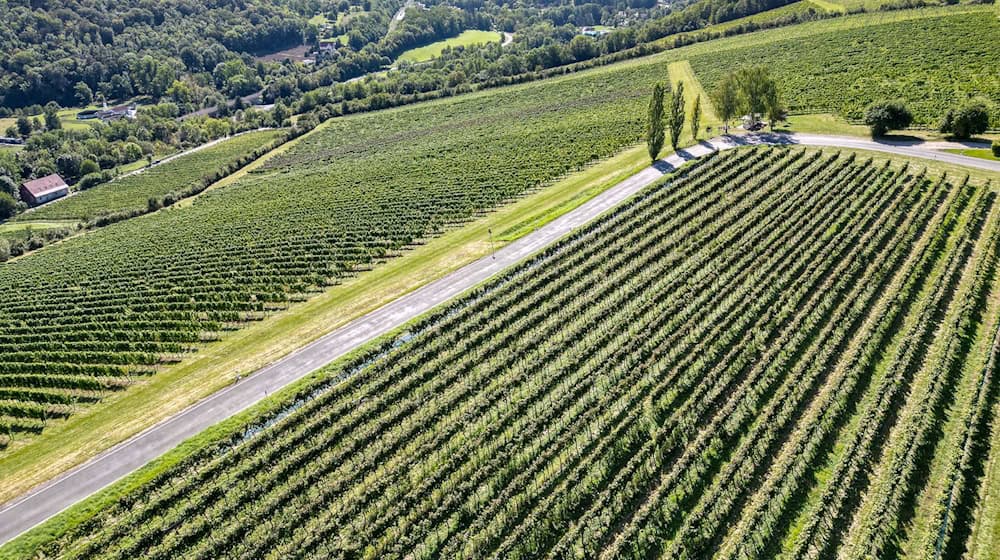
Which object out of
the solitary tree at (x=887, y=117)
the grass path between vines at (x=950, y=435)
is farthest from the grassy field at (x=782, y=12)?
the grass path between vines at (x=950, y=435)

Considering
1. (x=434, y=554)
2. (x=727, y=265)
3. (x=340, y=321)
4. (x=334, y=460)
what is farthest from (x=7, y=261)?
(x=727, y=265)

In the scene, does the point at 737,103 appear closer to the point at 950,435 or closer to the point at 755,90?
the point at 755,90

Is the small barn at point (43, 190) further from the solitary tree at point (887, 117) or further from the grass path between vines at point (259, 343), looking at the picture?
the solitary tree at point (887, 117)

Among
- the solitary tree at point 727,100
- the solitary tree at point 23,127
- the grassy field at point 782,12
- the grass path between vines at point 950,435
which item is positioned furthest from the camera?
the solitary tree at point 23,127

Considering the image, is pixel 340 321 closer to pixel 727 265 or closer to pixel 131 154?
pixel 727 265

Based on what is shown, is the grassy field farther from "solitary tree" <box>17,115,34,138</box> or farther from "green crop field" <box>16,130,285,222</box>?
"solitary tree" <box>17,115,34,138</box>

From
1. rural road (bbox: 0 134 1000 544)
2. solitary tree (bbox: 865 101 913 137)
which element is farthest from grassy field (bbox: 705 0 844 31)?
rural road (bbox: 0 134 1000 544)

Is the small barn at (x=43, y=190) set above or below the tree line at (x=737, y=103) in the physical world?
below
